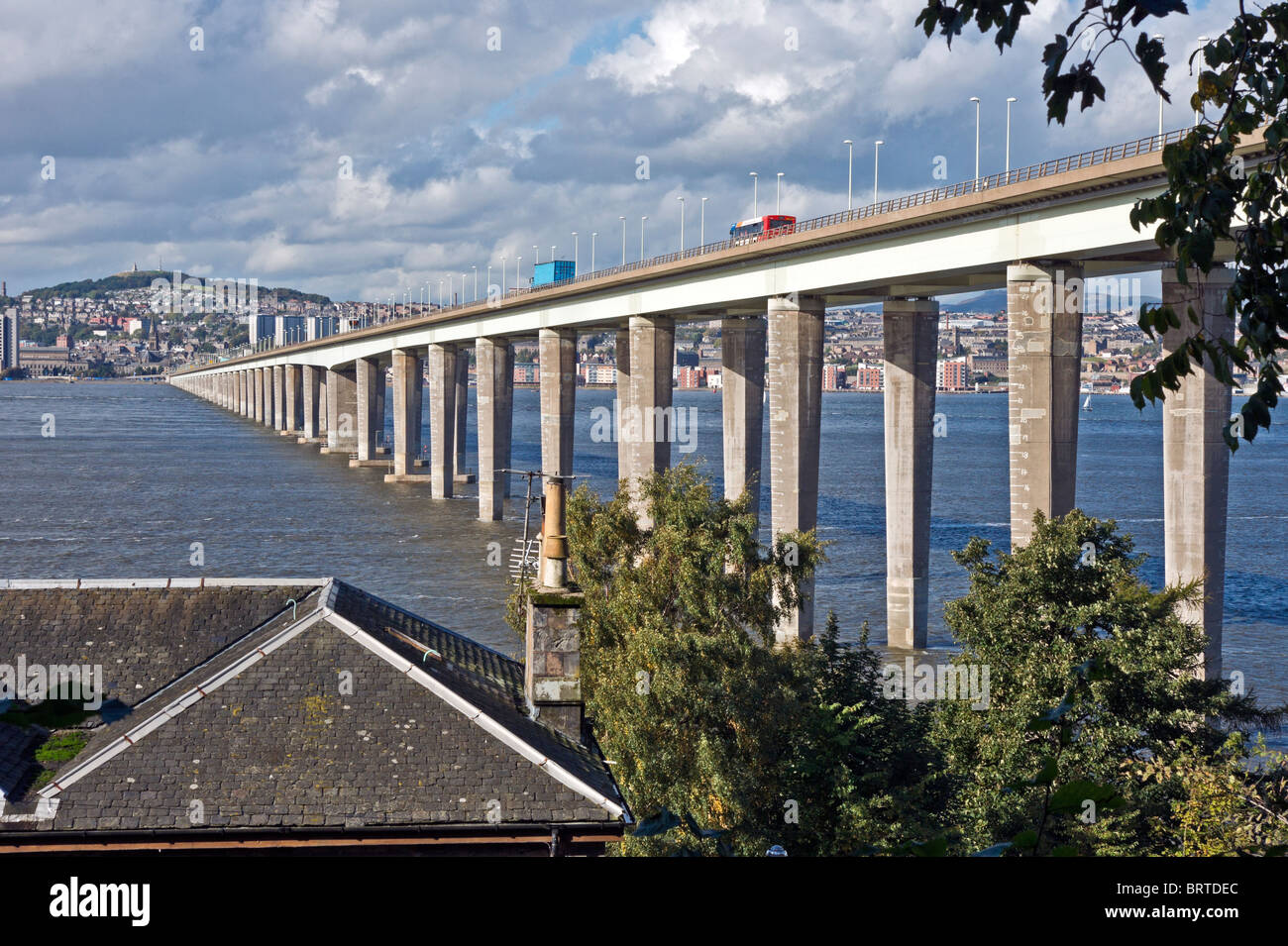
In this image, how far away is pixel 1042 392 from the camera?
40656 millimetres

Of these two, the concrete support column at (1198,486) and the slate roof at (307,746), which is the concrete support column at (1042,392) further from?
the slate roof at (307,746)

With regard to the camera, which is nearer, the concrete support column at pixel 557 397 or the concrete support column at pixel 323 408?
the concrete support column at pixel 557 397

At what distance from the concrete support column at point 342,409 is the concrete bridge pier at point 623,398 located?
255 ft

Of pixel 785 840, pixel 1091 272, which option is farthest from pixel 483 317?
pixel 785 840

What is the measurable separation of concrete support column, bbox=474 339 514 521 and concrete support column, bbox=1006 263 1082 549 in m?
55.4

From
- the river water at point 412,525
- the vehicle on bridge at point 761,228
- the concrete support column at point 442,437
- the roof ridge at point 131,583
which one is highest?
the vehicle on bridge at point 761,228

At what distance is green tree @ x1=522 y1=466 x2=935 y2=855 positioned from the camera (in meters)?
24.6

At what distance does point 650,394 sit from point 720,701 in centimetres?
4977

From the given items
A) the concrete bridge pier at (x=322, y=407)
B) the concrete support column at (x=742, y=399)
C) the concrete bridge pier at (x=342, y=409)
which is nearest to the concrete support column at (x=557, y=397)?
the concrete support column at (x=742, y=399)

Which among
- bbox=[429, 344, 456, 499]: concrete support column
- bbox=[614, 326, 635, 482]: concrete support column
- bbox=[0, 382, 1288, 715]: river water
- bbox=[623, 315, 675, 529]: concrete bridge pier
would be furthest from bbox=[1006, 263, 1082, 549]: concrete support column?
bbox=[429, 344, 456, 499]: concrete support column

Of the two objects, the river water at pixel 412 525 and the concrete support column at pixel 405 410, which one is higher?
the concrete support column at pixel 405 410

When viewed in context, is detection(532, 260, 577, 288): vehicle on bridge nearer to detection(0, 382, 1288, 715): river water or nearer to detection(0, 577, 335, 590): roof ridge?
detection(0, 382, 1288, 715): river water

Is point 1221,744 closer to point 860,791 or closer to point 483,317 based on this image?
point 860,791

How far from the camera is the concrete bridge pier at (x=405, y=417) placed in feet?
410
